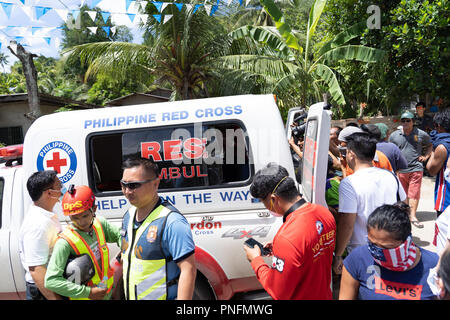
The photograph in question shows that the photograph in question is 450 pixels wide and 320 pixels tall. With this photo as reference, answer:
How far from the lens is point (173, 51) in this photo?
35.7ft

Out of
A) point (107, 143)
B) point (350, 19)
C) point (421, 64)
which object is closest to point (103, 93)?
point (350, 19)

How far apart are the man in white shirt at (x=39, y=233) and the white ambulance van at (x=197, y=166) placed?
55 centimetres

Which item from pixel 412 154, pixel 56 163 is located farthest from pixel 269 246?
pixel 412 154

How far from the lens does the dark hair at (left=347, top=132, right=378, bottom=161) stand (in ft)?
8.55

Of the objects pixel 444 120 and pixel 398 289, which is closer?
pixel 398 289

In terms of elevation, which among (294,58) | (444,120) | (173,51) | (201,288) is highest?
(173,51)

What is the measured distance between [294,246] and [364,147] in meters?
1.20

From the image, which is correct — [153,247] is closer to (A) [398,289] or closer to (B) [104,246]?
(B) [104,246]

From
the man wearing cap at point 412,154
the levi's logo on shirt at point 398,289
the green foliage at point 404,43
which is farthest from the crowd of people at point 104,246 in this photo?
the green foliage at point 404,43

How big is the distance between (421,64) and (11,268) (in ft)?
30.3

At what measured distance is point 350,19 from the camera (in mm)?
9211

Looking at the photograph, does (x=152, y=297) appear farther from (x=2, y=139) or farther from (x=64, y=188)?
(x=2, y=139)

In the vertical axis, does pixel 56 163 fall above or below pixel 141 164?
below

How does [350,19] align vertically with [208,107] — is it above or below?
above
